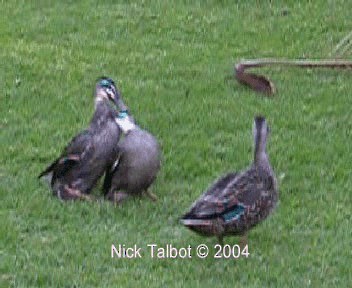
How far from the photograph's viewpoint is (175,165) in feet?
30.3

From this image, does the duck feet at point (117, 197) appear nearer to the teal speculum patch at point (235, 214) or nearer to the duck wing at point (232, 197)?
the duck wing at point (232, 197)

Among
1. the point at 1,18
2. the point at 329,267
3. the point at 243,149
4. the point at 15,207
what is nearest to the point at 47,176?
the point at 15,207

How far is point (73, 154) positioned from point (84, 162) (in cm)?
10

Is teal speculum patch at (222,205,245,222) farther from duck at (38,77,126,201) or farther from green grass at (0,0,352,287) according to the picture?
duck at (38,77,126,201)

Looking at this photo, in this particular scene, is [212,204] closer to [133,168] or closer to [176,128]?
[133,168]

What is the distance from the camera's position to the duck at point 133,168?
8.48m

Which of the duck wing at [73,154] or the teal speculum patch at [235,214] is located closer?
the teal speculum patch at [235,214]

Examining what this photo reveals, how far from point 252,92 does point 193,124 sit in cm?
103

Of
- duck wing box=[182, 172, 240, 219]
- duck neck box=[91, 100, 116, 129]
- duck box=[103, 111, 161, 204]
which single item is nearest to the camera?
duck wing box=[182, 172, 240, 219]

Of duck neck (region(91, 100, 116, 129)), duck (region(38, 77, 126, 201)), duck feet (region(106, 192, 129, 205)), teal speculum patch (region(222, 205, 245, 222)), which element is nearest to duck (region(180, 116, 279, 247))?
teal speculum patch (region(222, 205, 245, 222))

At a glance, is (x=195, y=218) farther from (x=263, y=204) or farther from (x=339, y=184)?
(x=339, y=184)

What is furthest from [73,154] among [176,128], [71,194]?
[176,128]

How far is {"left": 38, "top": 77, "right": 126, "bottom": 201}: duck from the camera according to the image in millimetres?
8539

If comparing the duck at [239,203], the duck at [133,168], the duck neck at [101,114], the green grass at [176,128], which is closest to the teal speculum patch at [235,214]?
the duck at [239,203]
